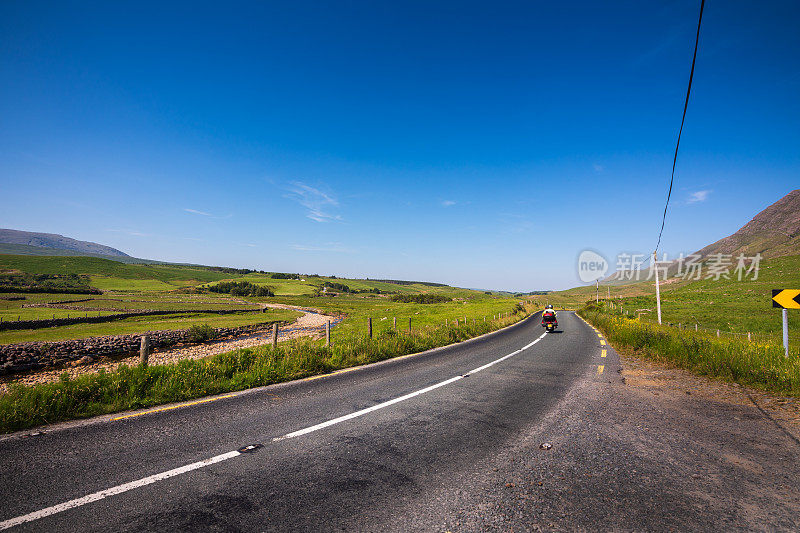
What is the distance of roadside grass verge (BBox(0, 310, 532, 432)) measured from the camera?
5633 millimetres

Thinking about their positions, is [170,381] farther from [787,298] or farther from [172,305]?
[172,305]

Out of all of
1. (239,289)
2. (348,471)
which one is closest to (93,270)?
(239,289)

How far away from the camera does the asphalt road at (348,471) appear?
2.93m

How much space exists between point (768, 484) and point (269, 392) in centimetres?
824

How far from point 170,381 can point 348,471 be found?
5796 millimetres

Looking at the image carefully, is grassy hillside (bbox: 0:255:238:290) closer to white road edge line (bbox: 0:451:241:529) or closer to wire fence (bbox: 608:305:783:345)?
white road edge line (bbox: 0:451:241:529)

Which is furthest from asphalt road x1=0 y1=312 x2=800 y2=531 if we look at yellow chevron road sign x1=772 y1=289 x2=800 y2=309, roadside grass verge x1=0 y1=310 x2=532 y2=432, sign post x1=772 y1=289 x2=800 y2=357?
yellow chevron road sign x1=772 y1=289 x2=800 y2=309

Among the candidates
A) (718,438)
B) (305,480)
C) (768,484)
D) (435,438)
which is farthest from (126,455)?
(718,438)

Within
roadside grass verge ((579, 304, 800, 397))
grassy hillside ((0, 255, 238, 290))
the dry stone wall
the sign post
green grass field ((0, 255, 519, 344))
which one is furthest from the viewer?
grassy hillside ((0, 255, 238, 290))

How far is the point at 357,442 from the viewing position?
4715 mm

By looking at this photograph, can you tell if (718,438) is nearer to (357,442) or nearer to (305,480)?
(357,442)

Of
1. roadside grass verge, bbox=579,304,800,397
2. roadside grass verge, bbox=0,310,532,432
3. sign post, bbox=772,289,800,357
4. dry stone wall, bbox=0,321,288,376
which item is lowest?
dry stone wall, bbox=0,321,288,376

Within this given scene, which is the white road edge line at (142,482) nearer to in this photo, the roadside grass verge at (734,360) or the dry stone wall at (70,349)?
the roadside grass verge at (734,360)

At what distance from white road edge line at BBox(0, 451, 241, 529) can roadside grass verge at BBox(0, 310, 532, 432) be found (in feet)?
11.5
